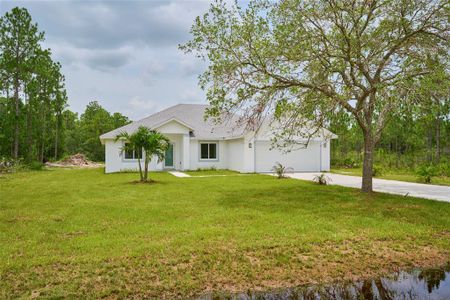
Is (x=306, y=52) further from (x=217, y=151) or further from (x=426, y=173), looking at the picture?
(x=217, y=151)

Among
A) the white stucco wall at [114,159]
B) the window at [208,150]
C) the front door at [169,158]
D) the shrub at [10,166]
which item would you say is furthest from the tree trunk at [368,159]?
the shrub at [10,166]

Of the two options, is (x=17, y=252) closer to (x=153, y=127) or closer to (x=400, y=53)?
(x=400, y=53)

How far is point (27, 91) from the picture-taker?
106 feet

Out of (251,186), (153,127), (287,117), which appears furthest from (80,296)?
(153,127)

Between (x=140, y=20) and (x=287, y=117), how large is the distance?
735 cm

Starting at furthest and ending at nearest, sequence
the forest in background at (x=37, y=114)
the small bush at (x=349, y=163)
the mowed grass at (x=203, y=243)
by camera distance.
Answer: the small bush at (x=349, y=163) < the forest in background at (x=37, y=114) < the mowed grass at (x=203, y=243)

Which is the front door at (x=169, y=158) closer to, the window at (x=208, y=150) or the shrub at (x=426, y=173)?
the window at (x=208, y=150)

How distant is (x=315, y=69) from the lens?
12047 mm

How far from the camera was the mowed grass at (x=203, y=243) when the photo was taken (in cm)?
496

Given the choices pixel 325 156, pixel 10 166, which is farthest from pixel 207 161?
pixel 10 166

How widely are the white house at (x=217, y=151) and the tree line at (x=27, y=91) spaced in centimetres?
1097

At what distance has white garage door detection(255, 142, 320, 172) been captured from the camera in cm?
2408

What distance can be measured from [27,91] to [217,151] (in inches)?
773

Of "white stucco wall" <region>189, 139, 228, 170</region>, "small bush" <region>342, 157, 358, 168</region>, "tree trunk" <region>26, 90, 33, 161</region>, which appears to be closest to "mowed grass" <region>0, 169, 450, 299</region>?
"white stucco wall" <region>189, 139, 228, 170</region>
